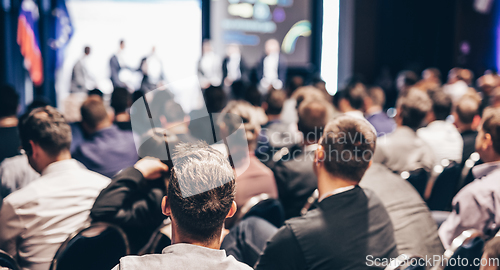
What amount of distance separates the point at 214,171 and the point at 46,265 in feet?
3.58

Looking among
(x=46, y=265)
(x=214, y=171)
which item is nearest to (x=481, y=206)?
(x=214, y=171)

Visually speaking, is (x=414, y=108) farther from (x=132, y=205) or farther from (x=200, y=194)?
(x=200, y=194)

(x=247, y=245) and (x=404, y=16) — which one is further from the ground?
(x=404, y=16)

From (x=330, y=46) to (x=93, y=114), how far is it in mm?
8814

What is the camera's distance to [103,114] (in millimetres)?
3221

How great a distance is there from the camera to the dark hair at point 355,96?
14.7 feet

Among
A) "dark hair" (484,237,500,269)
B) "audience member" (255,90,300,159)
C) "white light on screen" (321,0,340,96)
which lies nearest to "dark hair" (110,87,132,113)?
"audience member" (255,90,300,159)

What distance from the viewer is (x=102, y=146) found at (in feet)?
9.63

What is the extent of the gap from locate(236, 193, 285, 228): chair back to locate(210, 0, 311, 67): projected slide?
8.34 metres

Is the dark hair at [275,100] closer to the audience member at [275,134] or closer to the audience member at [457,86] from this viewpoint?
the audience member at [275,134]

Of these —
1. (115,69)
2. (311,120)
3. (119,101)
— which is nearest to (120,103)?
(119,101)

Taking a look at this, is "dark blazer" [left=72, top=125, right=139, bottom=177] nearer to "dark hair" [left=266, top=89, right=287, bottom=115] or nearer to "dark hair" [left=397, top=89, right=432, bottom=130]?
"dark hair" [left=266, top=89, right=287, bottom=115]

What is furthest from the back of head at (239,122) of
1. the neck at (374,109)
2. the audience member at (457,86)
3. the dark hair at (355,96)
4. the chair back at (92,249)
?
the audience member at (457,86)

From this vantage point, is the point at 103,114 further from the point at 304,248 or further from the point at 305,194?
the point at 304,248
